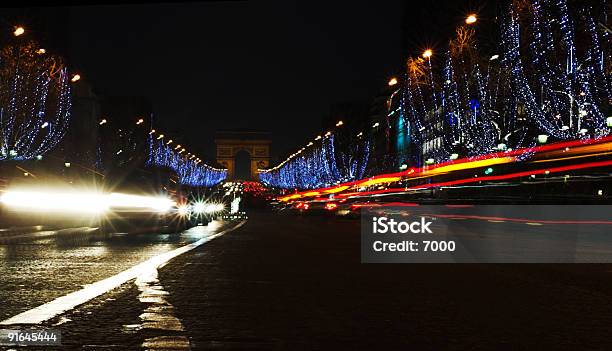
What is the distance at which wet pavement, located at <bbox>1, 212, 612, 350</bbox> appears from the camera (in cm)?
671

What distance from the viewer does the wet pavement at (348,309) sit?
22.0ft

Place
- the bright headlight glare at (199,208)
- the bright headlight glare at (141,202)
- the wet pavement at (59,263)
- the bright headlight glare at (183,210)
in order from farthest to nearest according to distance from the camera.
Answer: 1. the bright headlight glare at (199,208)
2. the bright headlight glare at (183,210)
3. the bright headlight glare at (141,202)
4. the wet pavement at (59,263)

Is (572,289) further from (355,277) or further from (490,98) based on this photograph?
(490,98)

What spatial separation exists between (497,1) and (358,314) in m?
35.3

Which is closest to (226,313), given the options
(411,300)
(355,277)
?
(411,300)

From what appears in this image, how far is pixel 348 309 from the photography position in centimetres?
848

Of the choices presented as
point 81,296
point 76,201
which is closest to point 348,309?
point 81,296
